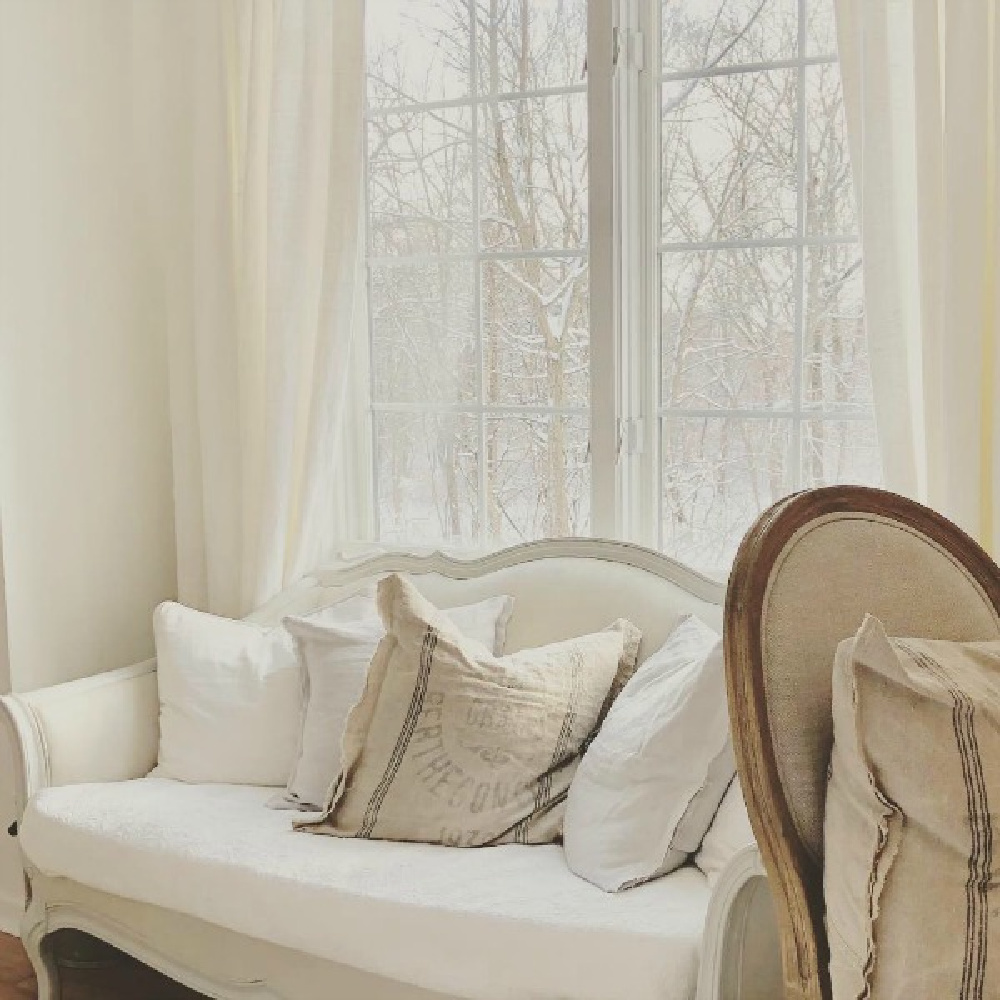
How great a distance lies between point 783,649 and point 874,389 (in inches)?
33.0

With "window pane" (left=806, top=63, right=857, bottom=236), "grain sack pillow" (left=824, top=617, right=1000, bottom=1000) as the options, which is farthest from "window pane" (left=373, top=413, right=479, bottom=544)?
"grain sack pillow" (left=824, top=617, right=1000, bottom=1000)

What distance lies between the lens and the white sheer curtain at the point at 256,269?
2885 millimetres

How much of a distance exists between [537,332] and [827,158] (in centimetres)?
70

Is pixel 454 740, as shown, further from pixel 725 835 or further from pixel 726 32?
pixel 726 32

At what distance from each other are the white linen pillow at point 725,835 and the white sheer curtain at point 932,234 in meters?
0.59

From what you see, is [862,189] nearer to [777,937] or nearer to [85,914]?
[777,937]

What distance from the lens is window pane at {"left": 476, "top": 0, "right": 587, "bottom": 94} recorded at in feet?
9.08

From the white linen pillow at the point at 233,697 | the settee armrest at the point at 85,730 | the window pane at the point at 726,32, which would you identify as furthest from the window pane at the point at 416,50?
the settee armrest at the point at 85,730

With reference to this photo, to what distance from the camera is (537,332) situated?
9.48ft

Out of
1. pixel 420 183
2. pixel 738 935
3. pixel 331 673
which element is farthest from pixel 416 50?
pixel 738 935

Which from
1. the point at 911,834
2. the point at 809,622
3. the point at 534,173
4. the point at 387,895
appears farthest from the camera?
the point at 534,173

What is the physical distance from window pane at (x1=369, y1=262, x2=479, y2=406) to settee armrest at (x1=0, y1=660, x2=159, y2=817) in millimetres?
848

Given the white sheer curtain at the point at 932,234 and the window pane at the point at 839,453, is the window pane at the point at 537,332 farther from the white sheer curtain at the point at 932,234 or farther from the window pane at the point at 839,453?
the white sheer curtain at the point at 932,234

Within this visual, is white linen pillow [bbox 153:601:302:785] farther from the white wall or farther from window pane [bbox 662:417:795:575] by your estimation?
window pane [bbox 662:417:795:575]
